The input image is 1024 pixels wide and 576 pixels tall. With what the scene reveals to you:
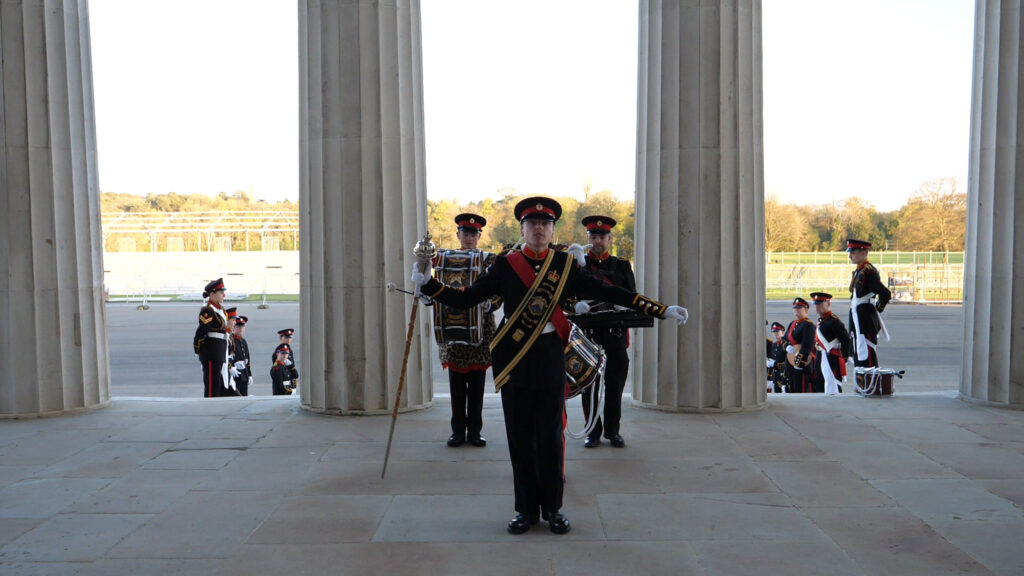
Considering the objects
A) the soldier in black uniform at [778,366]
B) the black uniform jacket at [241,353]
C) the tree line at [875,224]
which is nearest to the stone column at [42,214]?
the black uniform jacket at [241,353]

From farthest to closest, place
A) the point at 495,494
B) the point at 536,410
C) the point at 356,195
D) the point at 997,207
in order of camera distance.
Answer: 1. the point at 997,207
2. the point at 356,195
3. the point at 495,494
4. the point at 536,410

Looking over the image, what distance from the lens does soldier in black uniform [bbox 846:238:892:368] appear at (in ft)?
34.6

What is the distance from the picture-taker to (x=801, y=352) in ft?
41.0

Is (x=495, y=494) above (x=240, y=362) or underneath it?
above

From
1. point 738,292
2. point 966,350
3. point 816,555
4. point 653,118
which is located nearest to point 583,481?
point 816,555

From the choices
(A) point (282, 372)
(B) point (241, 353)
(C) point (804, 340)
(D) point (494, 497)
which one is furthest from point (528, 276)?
(B) point (241, 353)

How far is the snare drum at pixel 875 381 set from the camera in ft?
30.6

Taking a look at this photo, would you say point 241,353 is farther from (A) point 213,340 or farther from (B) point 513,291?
(B) point 513,291

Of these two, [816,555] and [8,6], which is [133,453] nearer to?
[8,6]

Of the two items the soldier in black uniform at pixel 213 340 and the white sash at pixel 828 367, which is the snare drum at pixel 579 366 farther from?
the white sash at pixel 828 367

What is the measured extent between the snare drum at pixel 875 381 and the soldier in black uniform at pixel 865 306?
1104mm

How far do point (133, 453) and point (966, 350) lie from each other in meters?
8.04

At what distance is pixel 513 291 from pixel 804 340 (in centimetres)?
841

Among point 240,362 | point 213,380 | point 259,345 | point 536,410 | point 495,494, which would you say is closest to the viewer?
point 536,410
